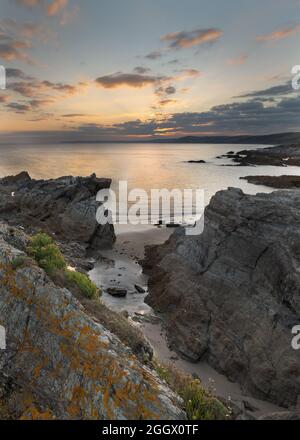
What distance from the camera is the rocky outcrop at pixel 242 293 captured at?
12.6 metres

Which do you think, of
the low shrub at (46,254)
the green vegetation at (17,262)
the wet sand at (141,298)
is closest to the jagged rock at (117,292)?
the wet sand at (141,298)

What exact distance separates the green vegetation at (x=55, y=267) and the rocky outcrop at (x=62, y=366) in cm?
113

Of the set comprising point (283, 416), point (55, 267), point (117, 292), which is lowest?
point (117, 292)

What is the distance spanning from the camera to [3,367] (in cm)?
589

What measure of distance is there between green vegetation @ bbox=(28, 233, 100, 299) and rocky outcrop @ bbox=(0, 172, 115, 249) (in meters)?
20.3

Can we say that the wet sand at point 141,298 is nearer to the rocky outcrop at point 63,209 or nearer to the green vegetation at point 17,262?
the rocky outcrop at point 63,209

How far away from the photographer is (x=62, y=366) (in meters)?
5.59

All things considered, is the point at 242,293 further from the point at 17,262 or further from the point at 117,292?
the point at 17,262

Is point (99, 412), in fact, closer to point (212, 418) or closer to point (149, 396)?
point (149, 396)

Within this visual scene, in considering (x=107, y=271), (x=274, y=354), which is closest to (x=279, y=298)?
(x=274, y=354)

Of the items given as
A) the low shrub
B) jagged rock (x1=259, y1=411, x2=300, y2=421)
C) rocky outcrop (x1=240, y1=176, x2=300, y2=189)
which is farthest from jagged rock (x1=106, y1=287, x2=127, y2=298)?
rocky outcrop (x1=240, y1=176, x2=300, y2=189)

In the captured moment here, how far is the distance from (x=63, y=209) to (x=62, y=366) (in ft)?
88.4

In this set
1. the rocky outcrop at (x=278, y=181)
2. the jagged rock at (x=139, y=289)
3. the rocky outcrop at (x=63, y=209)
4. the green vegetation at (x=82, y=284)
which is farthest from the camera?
the rocky outcrop at (x=278, y=181)

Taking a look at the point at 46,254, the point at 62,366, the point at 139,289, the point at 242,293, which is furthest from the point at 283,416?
the point at 139,289
